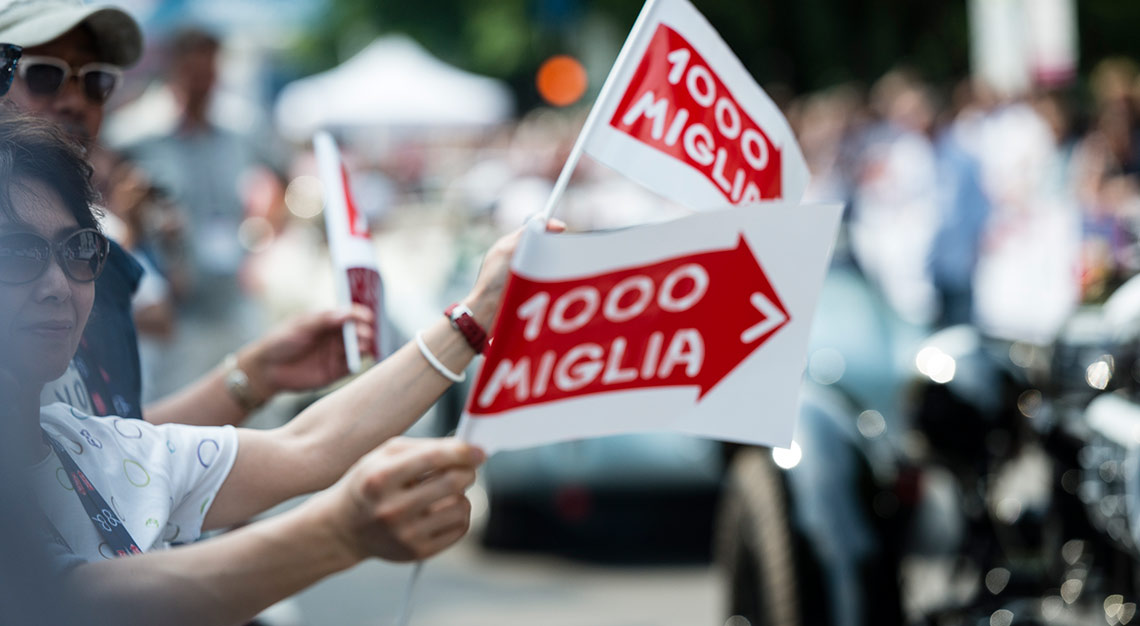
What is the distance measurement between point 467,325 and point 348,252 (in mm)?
502

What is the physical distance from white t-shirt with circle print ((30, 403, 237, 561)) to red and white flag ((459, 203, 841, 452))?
392 millimetres

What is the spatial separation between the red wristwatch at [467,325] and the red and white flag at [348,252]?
47 cm

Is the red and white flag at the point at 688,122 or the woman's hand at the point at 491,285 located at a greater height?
the red and white flag at the point at 688,122

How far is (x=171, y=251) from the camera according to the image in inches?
207

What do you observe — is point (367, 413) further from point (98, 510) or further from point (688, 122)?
point (688, 122)

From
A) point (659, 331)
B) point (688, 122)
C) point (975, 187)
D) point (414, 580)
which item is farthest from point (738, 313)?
point (975, 187)

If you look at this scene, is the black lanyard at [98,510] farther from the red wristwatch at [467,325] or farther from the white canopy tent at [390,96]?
the white canopy tent at [390,96]

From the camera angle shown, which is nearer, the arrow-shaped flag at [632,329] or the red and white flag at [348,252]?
the arrow-shaped flag at [632,329]

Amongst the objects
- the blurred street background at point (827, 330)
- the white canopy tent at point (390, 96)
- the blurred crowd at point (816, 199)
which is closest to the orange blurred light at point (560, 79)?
the blurred street background at point (827, 330)

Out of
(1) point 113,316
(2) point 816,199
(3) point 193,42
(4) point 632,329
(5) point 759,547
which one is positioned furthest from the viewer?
(2) point 816,199

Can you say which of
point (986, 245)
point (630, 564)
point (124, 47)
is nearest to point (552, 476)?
point (630, 564)

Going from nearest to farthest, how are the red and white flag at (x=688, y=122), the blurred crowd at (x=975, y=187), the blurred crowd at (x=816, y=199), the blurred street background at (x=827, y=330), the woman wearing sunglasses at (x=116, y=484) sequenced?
the woman wearing sunglasses at (x=116, y=484) < the red and white flag at (x=688, y=122) < the blurred street background at (x=827, y=330) < the blurred crowd at (x=816, y=199) < the blurred crowd at (x=975, y=187)

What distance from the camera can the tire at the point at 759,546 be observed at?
3385mm

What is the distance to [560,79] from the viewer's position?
40.2 feet
